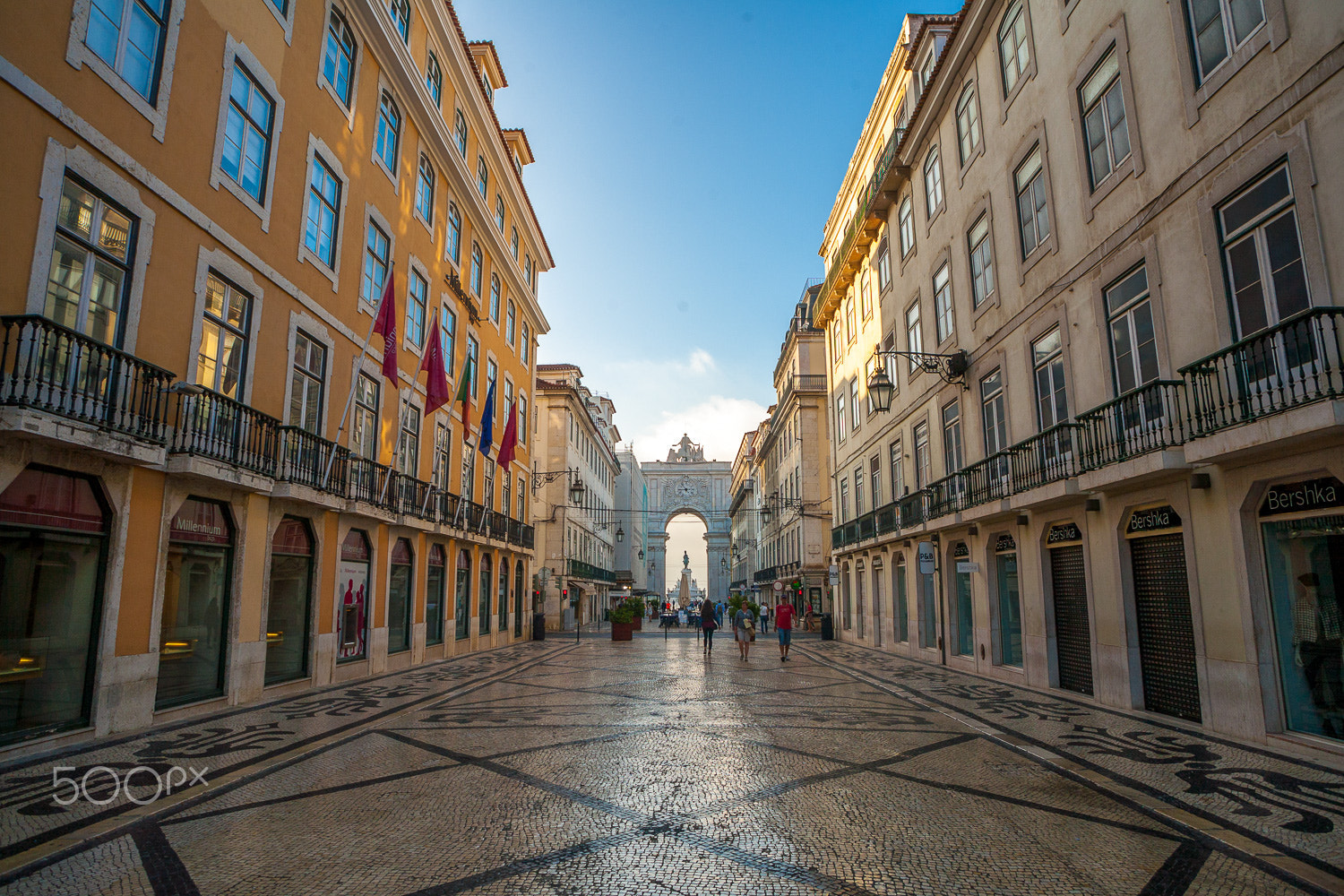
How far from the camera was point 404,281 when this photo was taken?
17875mm

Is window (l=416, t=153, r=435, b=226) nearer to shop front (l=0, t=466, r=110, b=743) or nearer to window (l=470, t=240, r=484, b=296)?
window (l=470, t=240, r=484, b=296)

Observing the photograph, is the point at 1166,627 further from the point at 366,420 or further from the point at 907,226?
the point at 907,226

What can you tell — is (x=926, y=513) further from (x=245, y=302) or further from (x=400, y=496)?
(x=245, y=302)

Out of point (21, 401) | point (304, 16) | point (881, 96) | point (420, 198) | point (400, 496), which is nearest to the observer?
point (21, 401)

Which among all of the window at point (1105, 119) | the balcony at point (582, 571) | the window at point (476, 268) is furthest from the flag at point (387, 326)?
the balcony at point (582, 571)

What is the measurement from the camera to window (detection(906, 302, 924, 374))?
2061 cm

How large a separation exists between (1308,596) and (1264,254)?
144 inches

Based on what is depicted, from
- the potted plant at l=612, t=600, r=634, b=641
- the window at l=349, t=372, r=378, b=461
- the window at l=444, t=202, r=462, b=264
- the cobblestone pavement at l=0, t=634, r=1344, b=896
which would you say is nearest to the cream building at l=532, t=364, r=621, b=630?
the potted plant at l=612, t=600, r=634, b=641

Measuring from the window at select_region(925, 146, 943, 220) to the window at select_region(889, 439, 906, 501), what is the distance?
6756 millimetres

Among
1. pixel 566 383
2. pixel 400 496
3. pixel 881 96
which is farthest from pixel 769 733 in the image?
pixel 566 383

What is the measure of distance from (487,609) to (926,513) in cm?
1447

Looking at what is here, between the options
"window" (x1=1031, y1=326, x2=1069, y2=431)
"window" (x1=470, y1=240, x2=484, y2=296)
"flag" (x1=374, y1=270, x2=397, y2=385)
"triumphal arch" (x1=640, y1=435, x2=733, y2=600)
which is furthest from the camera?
"triumphal arch" (x1=640, y1=435, x2=733, y2=600)

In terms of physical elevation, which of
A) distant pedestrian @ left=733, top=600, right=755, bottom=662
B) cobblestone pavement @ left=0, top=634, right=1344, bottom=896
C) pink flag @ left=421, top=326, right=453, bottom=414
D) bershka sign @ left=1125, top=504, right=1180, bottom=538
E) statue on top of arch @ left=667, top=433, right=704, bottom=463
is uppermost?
statue on top of arch @ left=667, top=433, right=704, bottom=463

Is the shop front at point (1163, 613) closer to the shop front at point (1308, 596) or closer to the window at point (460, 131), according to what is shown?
the shop front at point (1308, 596)
